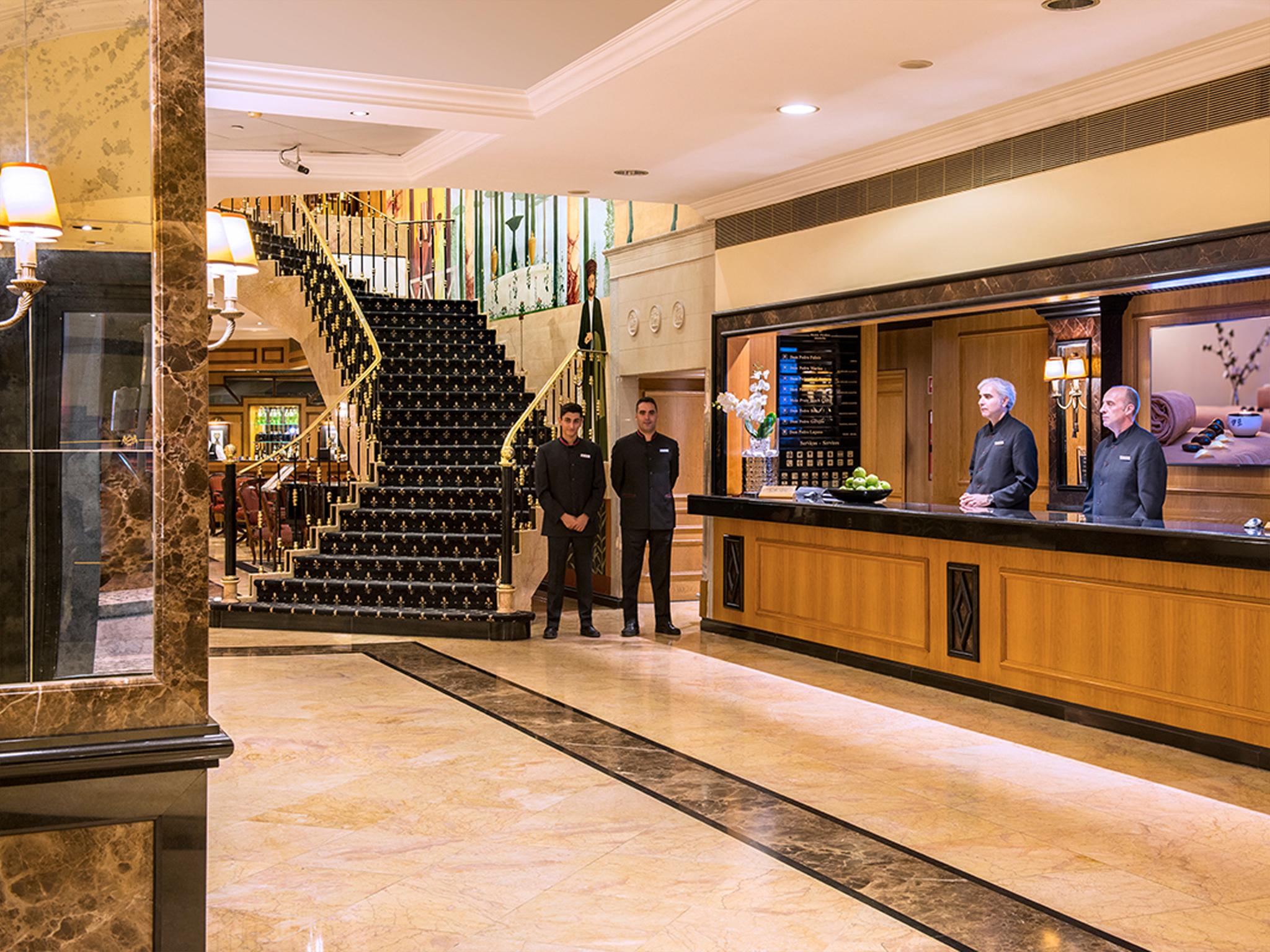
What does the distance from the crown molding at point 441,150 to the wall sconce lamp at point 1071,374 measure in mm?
4745

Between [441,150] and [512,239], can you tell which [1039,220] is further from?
[512,239]

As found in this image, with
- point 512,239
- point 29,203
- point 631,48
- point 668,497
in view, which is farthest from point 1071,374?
point 29,203

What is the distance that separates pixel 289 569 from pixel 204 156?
311 inches

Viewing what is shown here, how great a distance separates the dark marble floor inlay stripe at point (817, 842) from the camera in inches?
141

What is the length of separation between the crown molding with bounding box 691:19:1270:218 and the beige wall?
0.28 meters

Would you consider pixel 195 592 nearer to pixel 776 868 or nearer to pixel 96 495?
pixel 96 495

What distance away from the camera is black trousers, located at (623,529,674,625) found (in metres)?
9.27

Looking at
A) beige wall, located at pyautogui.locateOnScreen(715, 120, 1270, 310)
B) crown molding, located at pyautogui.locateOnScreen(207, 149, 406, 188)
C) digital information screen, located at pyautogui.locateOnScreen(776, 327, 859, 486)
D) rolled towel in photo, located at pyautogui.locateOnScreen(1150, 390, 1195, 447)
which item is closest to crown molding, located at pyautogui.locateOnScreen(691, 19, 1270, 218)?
beige wall, located at pyautogui.locateOnScreen(715, 120, 1270, 310)

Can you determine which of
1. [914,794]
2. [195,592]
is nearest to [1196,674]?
[914,794]

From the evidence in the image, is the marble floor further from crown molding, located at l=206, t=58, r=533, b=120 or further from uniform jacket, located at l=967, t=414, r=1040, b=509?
crown molding, located at l=206, t=58, r=533, b=120

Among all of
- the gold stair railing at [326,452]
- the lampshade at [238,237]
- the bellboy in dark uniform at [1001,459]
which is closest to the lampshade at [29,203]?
the lampshade at [238,237]

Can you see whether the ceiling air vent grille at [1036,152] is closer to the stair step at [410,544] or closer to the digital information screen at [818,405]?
the digital information screen at [818,405]

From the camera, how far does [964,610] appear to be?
7000 mm

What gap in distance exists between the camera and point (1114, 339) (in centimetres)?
973
